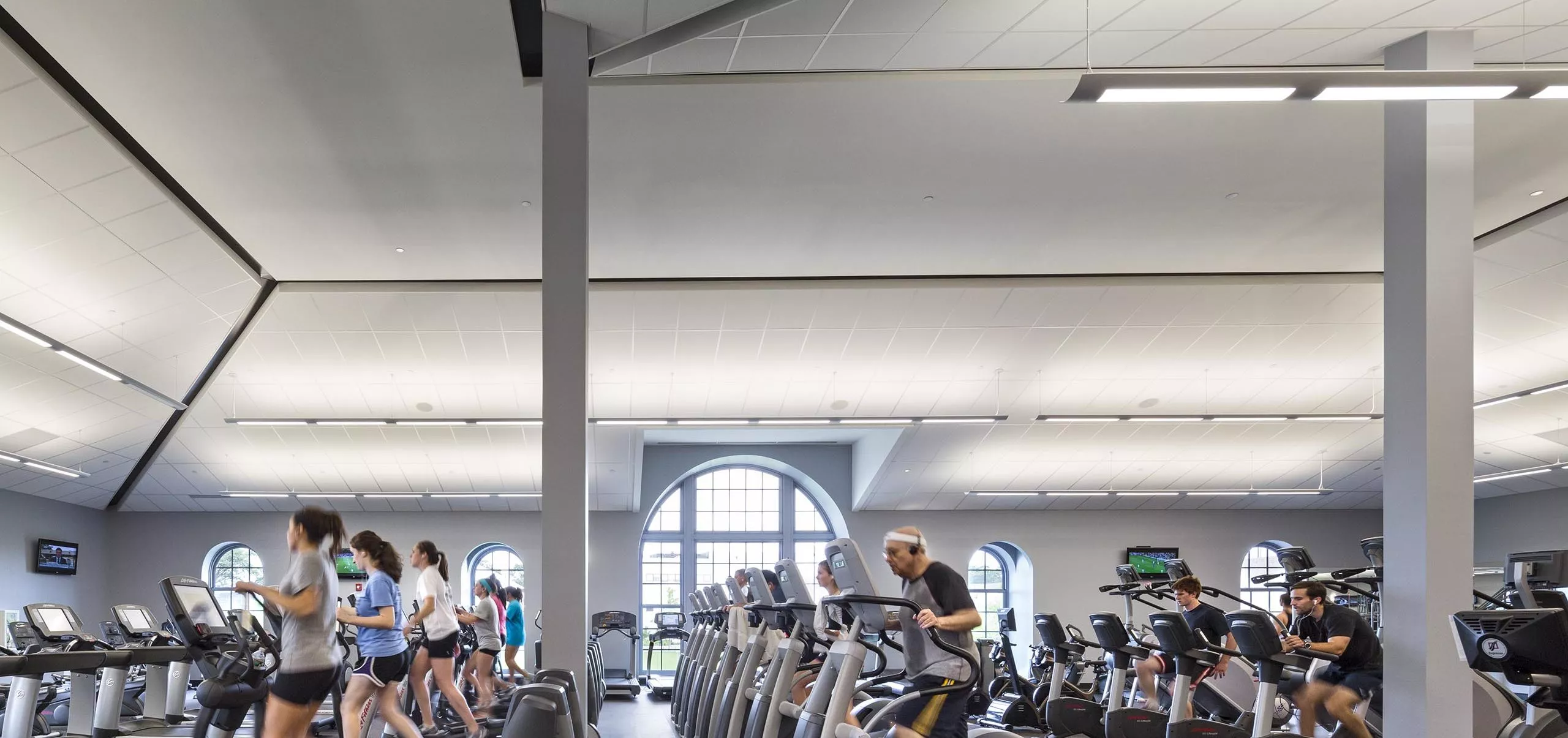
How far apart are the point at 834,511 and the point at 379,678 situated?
12030 mm

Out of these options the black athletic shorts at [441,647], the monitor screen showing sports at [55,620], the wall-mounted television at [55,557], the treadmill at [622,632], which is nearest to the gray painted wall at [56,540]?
the wall-mounted television at [55,557]

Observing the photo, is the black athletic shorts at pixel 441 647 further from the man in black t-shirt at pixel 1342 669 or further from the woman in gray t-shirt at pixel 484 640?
the man in black t-shirt at pixel 1342 669

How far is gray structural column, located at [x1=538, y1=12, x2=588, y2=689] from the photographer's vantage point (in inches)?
182

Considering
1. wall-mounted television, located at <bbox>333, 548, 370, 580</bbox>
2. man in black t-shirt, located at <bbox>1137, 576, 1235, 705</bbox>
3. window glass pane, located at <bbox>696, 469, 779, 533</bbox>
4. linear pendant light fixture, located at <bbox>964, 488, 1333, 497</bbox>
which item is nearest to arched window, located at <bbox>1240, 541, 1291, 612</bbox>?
linear pendant light fixture, located at <bbox>964, 488, 1333, 497</bbox>

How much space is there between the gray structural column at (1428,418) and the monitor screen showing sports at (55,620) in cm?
763

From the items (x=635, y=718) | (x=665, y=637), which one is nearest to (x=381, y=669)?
(x=635, y=718)

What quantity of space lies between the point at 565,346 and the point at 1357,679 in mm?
4447

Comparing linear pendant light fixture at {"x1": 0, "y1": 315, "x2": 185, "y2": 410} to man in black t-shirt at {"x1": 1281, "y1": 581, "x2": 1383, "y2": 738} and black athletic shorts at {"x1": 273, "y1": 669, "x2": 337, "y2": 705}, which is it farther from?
man in black t-shirt at {"x1": 1281, "y1": 581, "x2": 1383, "y2": 738}

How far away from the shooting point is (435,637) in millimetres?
6840

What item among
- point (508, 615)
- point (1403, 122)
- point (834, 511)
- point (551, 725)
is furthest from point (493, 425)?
point (551, 725)

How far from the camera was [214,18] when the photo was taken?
5.15 m

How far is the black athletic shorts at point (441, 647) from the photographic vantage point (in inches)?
270

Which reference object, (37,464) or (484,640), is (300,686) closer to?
(484,640)

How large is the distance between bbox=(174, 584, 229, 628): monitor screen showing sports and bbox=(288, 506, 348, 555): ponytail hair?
36.3 inches
